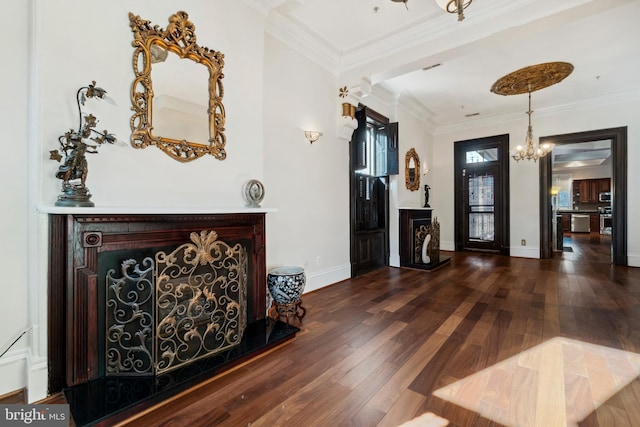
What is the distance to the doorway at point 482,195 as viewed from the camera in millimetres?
6332

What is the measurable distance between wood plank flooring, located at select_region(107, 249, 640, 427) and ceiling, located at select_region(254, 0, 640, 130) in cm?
288

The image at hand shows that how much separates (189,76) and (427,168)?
19.2 ft

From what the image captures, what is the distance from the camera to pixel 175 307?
182 centimetres

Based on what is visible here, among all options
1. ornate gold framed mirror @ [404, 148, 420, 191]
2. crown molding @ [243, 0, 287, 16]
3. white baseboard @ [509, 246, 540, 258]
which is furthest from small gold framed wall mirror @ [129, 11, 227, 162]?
white baseboard @ [509, 246, 540, 258]

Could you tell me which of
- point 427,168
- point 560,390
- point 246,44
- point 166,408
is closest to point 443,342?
point 560,390

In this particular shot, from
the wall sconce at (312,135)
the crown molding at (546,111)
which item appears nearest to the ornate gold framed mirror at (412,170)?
the crown molding at (546,111)

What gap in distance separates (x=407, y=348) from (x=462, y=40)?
10.4 ft

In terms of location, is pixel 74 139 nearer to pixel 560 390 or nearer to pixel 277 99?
pixel 277 99

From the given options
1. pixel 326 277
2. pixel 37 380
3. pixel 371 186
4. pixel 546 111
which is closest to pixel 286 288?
pixel 326 277

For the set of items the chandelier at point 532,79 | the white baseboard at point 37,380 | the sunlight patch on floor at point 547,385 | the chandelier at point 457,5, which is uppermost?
the chandelier at point 532,79

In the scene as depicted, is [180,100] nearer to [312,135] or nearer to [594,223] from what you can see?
[312,135]

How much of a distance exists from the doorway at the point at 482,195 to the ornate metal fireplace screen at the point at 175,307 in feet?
20.8

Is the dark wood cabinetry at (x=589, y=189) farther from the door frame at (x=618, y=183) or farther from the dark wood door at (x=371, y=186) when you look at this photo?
the dark wood door at (x=371, y=186)

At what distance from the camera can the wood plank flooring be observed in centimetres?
147
